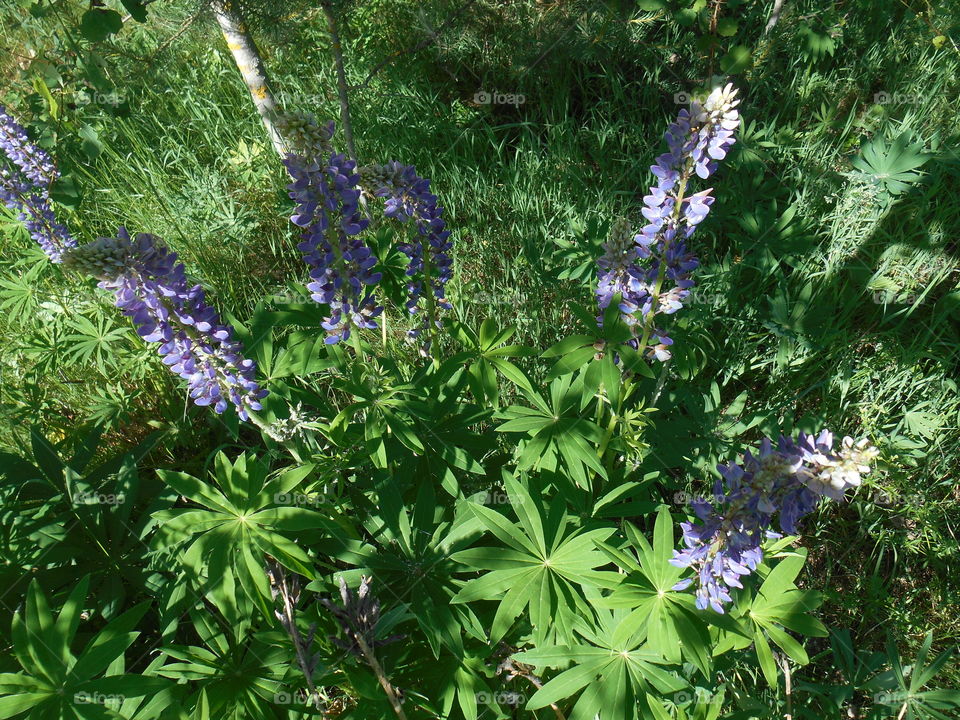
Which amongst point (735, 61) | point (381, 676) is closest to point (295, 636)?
point (381, 676)

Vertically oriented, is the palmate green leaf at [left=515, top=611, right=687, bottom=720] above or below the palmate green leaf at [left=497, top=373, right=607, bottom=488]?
below

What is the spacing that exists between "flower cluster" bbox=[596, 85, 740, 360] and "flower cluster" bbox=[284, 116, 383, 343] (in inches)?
28.2

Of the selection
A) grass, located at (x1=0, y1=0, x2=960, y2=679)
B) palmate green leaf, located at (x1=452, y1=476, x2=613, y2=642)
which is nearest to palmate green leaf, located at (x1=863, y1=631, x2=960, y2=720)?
grass, located at (x1=0, y1=0, x2=960, y2=679)

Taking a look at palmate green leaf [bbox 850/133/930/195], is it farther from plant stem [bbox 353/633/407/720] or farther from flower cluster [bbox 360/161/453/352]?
plant stem [bbox 353/633/407/720]

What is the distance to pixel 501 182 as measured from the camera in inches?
159

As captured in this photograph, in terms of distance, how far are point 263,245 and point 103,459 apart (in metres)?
1.48

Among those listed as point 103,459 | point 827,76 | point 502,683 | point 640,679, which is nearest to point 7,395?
point 103,459

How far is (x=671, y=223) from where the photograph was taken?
1719 millimetres

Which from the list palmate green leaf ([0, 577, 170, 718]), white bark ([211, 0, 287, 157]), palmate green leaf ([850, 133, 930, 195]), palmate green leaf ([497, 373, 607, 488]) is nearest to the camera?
palmate green leaf ([0, 577, 170, 718])

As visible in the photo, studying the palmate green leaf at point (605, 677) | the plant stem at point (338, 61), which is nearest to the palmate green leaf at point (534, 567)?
the palmate green leaf at point (605, 677)

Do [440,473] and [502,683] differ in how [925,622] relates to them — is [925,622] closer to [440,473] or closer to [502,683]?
[502,683]

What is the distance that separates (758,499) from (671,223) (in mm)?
718

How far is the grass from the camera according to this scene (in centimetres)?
281

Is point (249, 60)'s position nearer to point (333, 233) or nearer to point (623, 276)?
point (333, 233)
